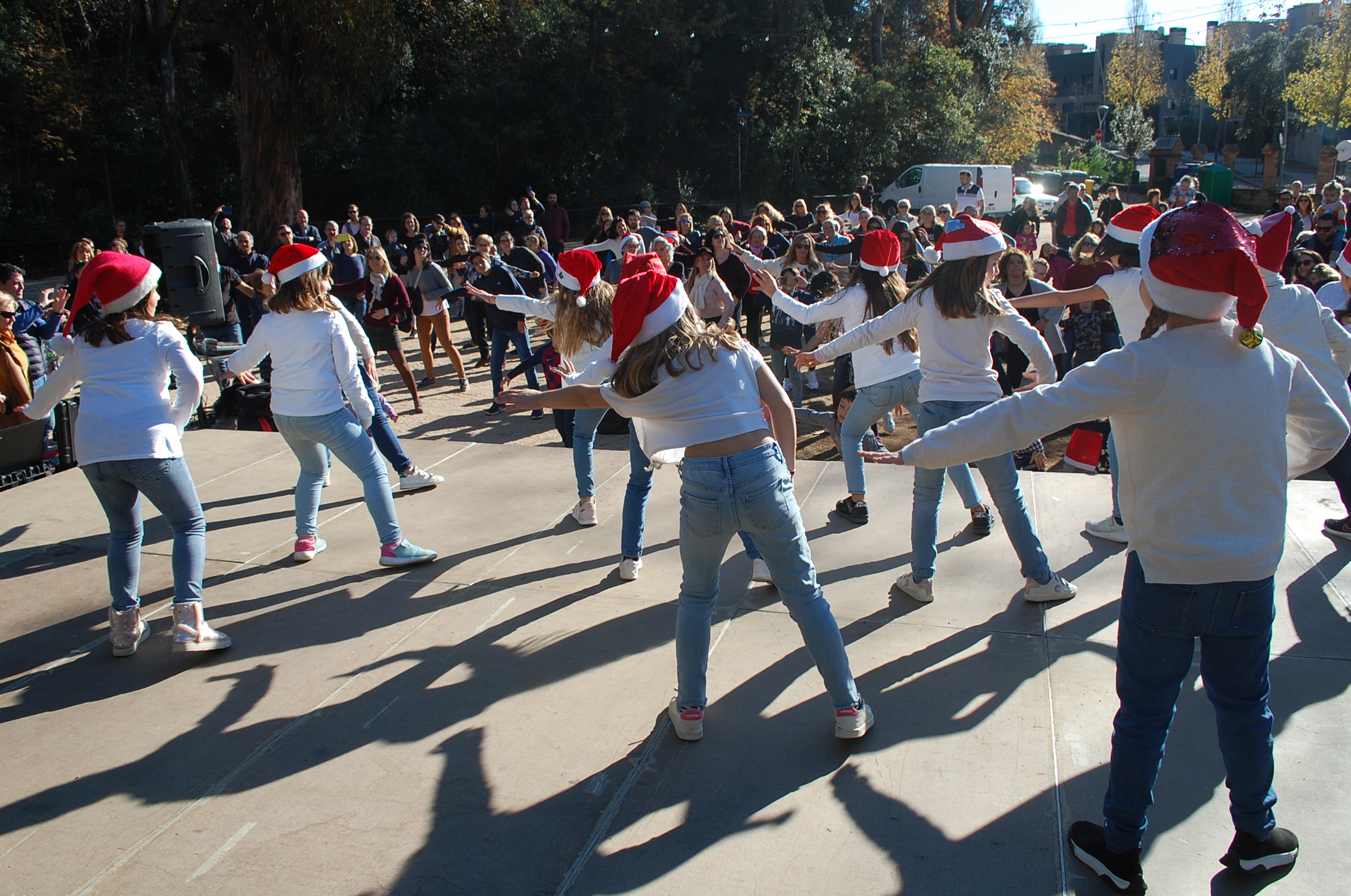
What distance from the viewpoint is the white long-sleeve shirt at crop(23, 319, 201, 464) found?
397 cm

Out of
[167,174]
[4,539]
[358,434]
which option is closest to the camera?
[358,434]

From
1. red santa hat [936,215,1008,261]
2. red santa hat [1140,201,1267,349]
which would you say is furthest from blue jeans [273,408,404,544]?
red santa hat [1140,201,1267,349]

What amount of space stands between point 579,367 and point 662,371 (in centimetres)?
205

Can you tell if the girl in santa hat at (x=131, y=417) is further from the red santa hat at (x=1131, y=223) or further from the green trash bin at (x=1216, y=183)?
the green trash bin at (x=1216, y=183)

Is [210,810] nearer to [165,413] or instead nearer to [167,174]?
[165,413]

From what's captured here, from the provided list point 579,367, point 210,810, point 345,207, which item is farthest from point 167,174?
point 210,810

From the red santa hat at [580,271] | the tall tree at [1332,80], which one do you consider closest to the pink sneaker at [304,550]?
the red santa hat at [580,271]

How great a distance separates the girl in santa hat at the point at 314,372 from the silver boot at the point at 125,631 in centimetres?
117

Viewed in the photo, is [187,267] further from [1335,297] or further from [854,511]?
[1335,297]

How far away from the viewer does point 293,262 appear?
4.96 metres

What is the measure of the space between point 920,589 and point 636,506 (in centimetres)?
144

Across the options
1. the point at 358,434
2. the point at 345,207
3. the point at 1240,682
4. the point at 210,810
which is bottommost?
the point at 210,810

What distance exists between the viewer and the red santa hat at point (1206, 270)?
2328 millimetres

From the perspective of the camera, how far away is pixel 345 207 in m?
27.6
